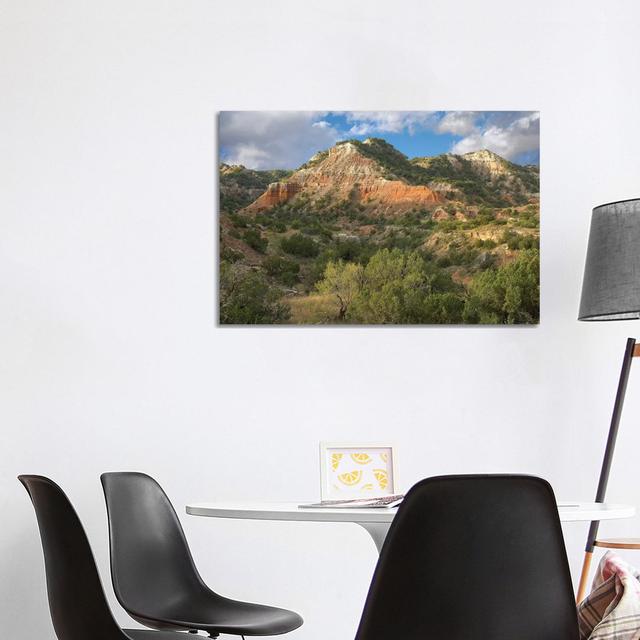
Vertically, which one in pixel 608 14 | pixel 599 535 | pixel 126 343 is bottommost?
pixel 599 535

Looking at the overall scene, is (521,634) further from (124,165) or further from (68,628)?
(124,165)

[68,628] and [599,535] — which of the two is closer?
[68,628]

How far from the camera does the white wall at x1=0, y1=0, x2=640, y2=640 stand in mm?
3377

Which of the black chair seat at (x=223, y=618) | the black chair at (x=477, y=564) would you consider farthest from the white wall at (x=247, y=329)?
the black chair at (x=477, y=564)

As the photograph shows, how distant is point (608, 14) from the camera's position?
3.50m

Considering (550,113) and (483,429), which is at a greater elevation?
(550,113)

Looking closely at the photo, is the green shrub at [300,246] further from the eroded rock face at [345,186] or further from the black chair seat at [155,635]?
the black chair seat at [155,635]

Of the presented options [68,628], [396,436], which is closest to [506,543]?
[68,628]

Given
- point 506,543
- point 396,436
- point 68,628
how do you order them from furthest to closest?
point 396,436 < point 68,628 < point 506,543

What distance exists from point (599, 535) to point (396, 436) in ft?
2.70

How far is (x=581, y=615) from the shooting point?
6.14 ft

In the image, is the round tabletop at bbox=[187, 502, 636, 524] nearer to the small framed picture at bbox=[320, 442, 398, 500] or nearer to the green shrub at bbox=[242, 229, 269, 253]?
the small framed picture at bbox=[320, 442, 398, 500]

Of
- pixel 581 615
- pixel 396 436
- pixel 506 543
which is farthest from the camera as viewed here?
pixel 396 436

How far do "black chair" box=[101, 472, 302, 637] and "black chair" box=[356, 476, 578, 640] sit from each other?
874 mm
